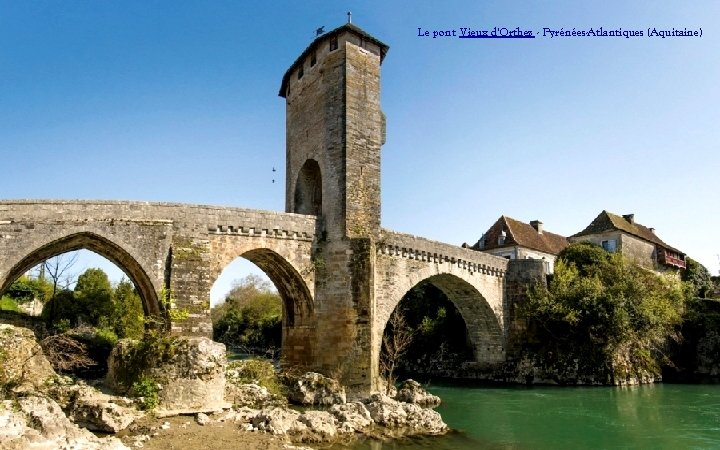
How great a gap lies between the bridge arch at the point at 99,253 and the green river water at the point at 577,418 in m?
6.60

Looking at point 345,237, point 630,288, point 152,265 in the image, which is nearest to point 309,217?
point 345,237

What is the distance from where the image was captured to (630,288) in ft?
76.4

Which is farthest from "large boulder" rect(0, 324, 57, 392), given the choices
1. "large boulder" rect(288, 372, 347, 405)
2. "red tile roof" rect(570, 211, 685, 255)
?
"red tile roof" rect(570, 211, 685, 255)

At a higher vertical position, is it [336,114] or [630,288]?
[336,114]

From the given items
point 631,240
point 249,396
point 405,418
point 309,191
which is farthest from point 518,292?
point 249,396

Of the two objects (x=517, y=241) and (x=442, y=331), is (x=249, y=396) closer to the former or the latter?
(x=442, y=331)

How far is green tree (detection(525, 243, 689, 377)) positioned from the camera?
22.4 meters

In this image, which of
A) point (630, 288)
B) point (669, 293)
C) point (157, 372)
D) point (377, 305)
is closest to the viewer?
point (157, 372)

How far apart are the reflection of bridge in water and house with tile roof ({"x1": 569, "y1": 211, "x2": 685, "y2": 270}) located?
63.0ft

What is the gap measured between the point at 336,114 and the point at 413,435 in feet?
30.1

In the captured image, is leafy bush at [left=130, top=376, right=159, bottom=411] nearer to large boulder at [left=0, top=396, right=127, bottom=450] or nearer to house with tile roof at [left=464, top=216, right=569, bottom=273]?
large boulder at [left=0, top=396, right=127, bottom=450]

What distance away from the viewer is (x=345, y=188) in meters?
16.1

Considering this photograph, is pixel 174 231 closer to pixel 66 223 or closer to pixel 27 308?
pixel 66 223

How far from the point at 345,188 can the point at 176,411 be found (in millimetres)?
7555
